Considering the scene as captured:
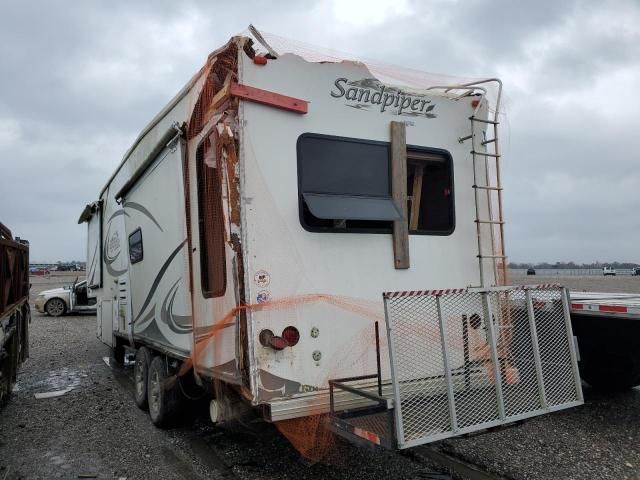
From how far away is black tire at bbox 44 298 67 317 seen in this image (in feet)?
61.7

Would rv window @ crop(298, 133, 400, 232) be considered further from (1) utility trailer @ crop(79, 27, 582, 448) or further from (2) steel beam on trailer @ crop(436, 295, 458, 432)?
(2) steel beam on trailer @ crop(436, 295, 458, 432)

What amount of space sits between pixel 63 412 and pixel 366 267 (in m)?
4.64

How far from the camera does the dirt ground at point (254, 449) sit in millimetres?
4453

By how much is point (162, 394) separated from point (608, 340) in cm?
478

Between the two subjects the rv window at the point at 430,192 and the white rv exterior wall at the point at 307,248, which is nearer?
the white rv exterior wall at the point at 307,248

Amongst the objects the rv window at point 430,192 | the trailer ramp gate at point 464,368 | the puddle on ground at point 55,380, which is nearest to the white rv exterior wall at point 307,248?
the rv window at point 430,192

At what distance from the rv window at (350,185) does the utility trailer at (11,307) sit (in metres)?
3.58

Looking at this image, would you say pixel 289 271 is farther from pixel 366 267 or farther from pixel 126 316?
pixel 126 316

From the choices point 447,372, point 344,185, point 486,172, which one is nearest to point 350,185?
point 344,185

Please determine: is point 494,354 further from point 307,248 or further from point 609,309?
point 609,309

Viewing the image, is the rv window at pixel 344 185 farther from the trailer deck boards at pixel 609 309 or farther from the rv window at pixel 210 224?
the trailer deck boards at pixel 609 309

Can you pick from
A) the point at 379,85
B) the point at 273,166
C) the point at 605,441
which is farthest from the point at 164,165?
the point at 605,441

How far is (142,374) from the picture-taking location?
635 cm

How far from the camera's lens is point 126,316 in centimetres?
728
